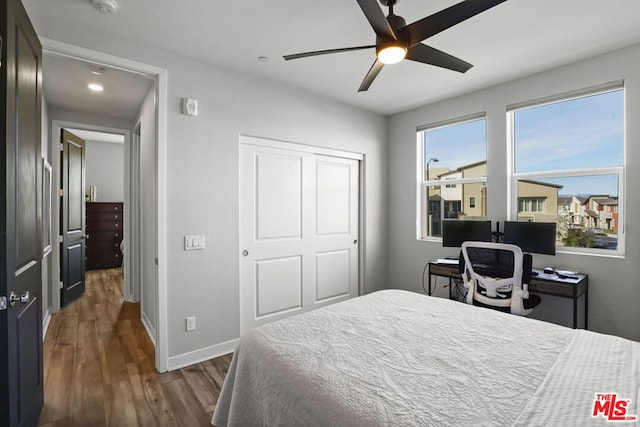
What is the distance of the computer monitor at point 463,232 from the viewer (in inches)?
128

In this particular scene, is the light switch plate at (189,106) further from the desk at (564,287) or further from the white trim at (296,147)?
the desk at (564,287)

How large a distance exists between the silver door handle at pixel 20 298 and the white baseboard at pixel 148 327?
4.85 ft

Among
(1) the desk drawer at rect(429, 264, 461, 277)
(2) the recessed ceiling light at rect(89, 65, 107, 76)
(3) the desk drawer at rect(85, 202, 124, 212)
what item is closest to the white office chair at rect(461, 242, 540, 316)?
(1) the desk drawer at rect(429, 264, 461, 277)

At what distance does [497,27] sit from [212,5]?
197 centimetres

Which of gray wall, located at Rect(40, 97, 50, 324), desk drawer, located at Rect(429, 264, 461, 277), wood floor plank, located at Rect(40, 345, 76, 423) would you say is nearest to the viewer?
wood floor plank, located at Rect(40, 345, 76, 423)

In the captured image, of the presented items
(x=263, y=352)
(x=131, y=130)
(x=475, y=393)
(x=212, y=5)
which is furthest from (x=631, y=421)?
(x=131, y=130)

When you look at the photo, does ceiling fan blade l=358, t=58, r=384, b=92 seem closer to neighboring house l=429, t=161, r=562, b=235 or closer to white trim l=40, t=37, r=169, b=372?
white trim l=40, t=37, r=169, b=372

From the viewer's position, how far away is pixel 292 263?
3.40 metres

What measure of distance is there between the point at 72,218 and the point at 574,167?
585 cm

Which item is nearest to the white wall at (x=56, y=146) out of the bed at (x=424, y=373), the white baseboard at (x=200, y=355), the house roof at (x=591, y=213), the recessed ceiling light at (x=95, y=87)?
the recessed ceiling light at (x=95, y=87)

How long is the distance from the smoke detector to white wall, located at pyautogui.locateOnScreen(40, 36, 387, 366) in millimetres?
342

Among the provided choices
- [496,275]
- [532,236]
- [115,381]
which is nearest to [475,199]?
[532,236]

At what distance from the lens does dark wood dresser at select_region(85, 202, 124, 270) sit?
20.2ft

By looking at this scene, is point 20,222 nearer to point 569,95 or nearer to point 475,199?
point 475,199
